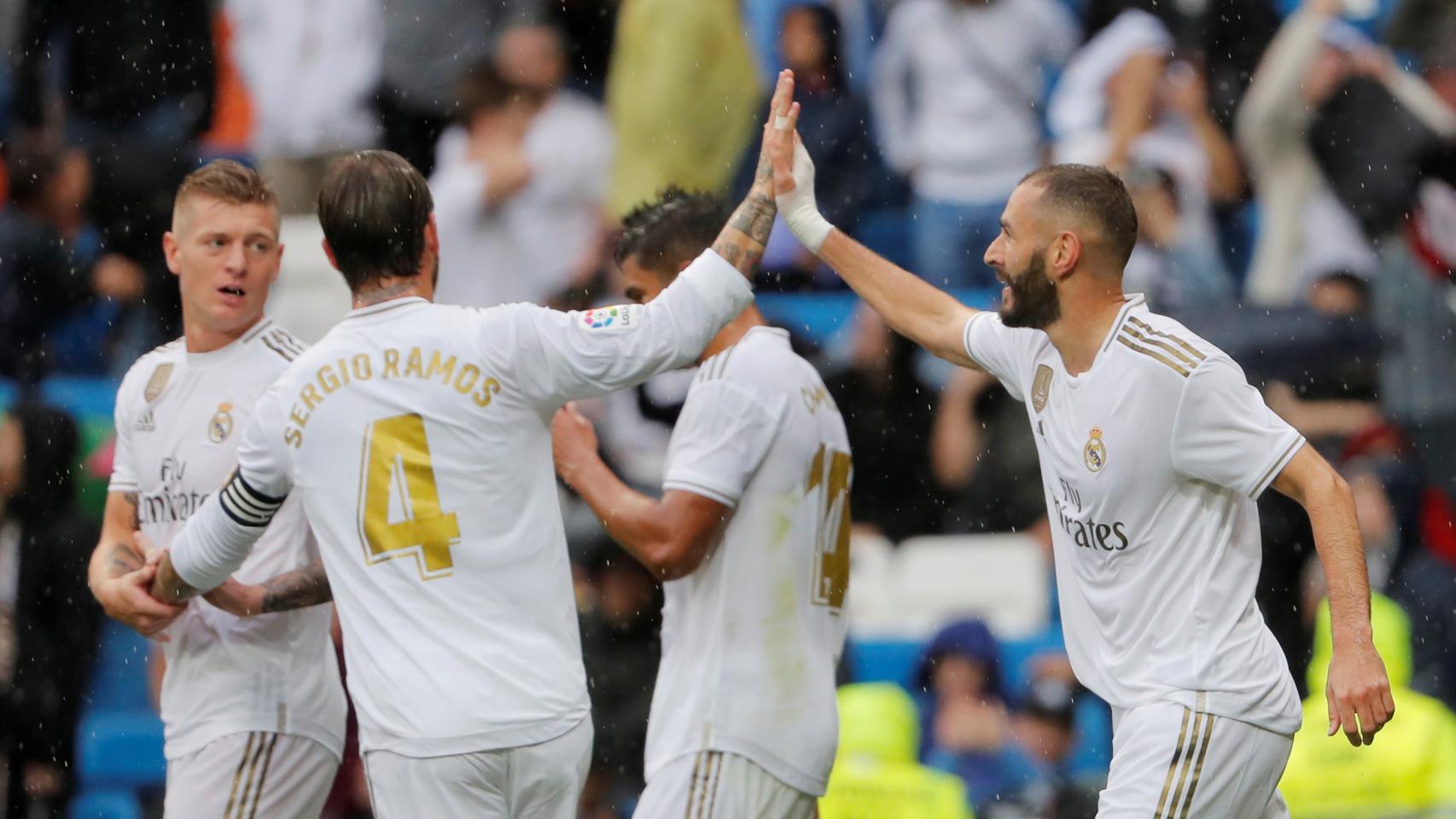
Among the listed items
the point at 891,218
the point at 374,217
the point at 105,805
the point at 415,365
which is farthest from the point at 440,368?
the point at 891,218

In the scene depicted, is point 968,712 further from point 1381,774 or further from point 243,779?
point 243,779

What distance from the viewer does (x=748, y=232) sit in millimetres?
5312

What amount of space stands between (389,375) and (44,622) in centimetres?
582

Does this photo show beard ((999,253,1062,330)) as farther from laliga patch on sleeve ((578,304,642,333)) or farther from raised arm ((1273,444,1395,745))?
laliga patch on sleeve ((578,304,642,333))

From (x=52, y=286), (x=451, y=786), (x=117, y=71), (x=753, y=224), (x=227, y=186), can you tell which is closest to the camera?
(x=451, y=786)

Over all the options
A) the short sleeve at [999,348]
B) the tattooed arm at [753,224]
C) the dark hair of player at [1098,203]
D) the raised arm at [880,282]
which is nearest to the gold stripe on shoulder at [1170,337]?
the dark hair of player at [1098,203]

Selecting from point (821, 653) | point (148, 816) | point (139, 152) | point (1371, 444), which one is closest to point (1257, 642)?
point (821, 653)

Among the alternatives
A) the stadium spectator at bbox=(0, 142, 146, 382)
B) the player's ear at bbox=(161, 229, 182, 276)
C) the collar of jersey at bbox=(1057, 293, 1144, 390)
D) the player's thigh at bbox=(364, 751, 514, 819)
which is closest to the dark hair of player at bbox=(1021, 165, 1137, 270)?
the collar of jersey at bbox=(1057, 293, 1144, 390)

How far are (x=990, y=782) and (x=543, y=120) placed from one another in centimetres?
456

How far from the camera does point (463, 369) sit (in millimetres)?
5051

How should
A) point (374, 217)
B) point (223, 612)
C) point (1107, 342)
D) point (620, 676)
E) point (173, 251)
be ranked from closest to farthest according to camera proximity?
point (374, 217), point (1107, 342), point (223, 612), point (173, 251), point (620, 676)

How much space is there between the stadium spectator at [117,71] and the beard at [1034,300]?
846cm

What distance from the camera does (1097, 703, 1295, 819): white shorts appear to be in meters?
5.04

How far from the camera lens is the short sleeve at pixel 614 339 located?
503cm
